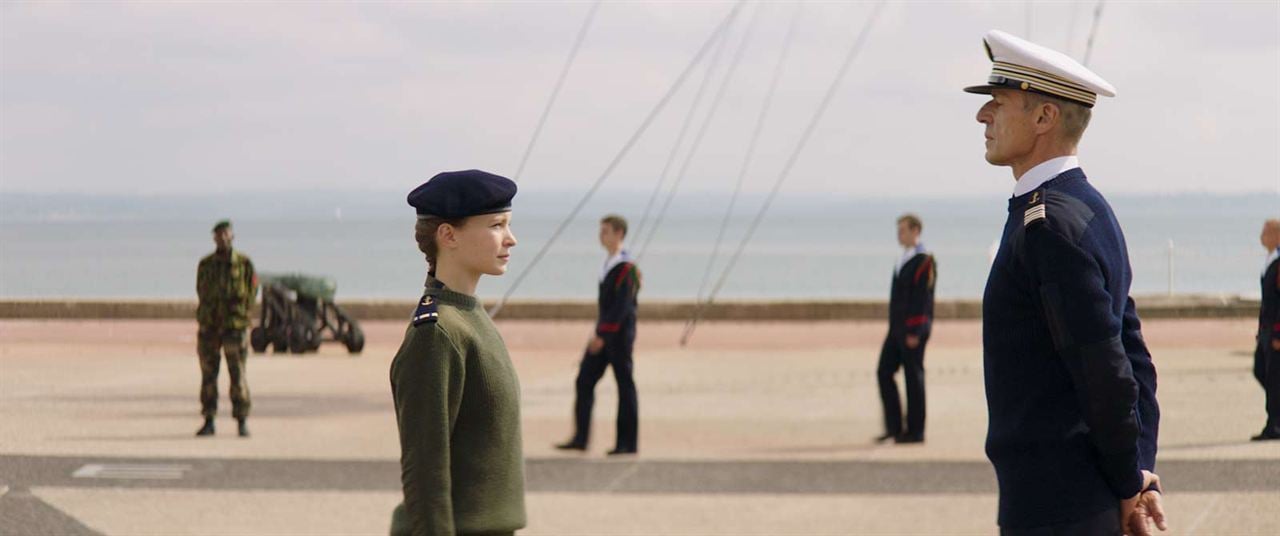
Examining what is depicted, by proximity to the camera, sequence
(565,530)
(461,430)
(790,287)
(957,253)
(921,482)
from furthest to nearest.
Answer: (957,253) → (790,287) → (921,482) → (565,530) → (461,430)

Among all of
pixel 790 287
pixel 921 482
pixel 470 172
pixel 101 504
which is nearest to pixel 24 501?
pixel 101 504

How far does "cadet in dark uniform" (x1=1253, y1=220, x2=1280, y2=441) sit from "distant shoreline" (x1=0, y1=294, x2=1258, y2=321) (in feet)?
42.3

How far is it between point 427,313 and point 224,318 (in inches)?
330

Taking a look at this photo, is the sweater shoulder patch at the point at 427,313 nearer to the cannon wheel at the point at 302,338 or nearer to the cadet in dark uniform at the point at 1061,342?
the cadet in dark uniform at the point at 1061,342

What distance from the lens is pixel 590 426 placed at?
1114 cm

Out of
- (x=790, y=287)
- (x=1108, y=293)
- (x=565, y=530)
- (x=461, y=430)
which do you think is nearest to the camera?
(x=1108, y=293)

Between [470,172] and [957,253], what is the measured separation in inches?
3993

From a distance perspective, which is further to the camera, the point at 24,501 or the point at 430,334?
the point at 24,501

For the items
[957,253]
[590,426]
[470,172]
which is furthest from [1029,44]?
[957,253]

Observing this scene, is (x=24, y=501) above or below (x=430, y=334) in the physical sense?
below

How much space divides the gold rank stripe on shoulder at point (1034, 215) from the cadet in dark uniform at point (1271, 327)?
779 cm

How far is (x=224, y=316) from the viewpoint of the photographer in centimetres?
1191

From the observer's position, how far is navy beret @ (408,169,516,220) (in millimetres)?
4000

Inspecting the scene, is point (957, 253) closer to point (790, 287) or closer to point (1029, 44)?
point (790, 287)
